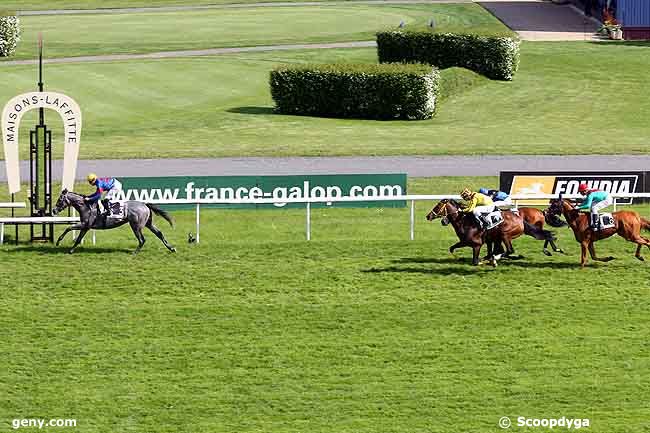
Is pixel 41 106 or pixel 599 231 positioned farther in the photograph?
pixel 41 106

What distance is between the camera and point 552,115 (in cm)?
4388

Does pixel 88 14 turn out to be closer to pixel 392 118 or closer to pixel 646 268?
pixel 392 118

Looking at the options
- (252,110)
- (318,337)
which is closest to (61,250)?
(318,337)

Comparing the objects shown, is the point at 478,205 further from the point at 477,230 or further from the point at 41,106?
the point at 41,106

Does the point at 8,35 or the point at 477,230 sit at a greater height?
the point at 8,35

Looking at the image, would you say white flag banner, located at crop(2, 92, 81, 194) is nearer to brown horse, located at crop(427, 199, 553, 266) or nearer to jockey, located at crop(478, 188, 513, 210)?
brown horse, located at crop(427, 199, 553, 266)

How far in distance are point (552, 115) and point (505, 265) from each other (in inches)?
866

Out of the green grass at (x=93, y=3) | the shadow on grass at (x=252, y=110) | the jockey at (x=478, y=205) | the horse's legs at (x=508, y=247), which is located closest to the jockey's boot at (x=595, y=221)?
the horse's legs at (x=508, y=247)

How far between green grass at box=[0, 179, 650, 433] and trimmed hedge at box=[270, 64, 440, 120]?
1771cm

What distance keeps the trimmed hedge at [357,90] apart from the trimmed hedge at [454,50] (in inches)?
190

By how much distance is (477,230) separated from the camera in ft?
72.2

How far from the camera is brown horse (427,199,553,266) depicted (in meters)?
22.0

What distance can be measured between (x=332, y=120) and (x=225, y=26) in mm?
23073

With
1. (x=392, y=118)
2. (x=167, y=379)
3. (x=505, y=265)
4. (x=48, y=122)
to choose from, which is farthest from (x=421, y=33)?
(x=167, y=379)
